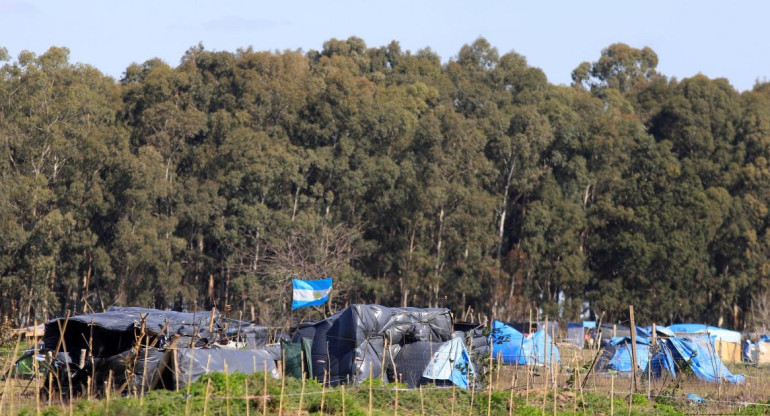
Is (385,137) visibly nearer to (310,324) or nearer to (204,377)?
(310,324)

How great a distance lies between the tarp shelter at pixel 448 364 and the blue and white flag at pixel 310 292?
539 centimetres

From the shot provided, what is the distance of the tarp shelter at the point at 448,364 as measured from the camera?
18.3m

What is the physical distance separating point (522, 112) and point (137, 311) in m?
28.3

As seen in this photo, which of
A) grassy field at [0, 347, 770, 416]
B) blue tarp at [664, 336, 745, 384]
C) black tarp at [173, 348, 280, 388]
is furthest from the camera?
blue tarp at [664, 336, 745, 384]

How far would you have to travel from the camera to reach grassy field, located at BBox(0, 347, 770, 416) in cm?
1245

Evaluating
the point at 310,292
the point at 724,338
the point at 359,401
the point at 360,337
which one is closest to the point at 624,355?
the point at 310,292

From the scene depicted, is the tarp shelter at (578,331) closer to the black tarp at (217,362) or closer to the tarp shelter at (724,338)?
the tarp shelter at (724,338)

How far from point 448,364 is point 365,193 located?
24.6 meters

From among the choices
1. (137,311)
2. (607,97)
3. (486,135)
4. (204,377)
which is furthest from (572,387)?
(607,97)

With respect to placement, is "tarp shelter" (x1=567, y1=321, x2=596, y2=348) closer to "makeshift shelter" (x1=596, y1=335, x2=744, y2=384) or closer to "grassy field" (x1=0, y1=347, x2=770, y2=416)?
"makeshift shelter" (x1=596, y1=335, x2=744, y2=384)

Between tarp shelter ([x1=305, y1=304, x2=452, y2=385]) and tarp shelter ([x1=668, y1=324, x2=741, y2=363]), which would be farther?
tarp shelter ([x1=668, y1=324, x2=741, y2=363])

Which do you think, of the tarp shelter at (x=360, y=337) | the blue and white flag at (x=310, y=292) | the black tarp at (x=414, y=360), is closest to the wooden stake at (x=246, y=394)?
the tarp shelter at (x=360, y=337)

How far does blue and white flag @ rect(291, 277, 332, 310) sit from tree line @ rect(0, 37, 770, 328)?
37.8ft

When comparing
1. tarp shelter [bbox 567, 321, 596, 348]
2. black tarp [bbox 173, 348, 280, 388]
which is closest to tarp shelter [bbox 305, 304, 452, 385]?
black tarp [bbox 173, 348, 280, 388]
